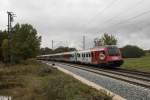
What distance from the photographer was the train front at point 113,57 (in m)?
41.5

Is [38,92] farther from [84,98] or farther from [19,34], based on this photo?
[19,34]

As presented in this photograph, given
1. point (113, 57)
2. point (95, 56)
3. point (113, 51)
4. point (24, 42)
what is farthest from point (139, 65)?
point (24, 42)

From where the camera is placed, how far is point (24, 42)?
253 feet

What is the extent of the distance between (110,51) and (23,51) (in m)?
34.0

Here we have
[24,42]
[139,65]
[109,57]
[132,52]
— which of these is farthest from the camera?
[132,52]

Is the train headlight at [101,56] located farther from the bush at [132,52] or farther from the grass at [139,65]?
the bush at [132,52]

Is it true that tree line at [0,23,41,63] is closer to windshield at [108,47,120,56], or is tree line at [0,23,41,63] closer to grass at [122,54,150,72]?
grass at [122,54,150,72]

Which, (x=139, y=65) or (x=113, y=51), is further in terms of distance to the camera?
(x=139, y=65)

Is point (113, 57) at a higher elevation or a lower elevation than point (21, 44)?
lower

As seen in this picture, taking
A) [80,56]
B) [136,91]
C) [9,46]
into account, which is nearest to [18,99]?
[136,91]

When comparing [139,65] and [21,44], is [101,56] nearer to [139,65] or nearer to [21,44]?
[139,65]

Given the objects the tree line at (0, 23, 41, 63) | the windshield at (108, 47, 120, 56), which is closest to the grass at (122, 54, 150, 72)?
the windshield at (108, 47, 120, 56)

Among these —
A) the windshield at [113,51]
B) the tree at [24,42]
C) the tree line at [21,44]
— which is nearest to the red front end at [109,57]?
the windshield at [113,51]

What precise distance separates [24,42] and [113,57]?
3830cm
